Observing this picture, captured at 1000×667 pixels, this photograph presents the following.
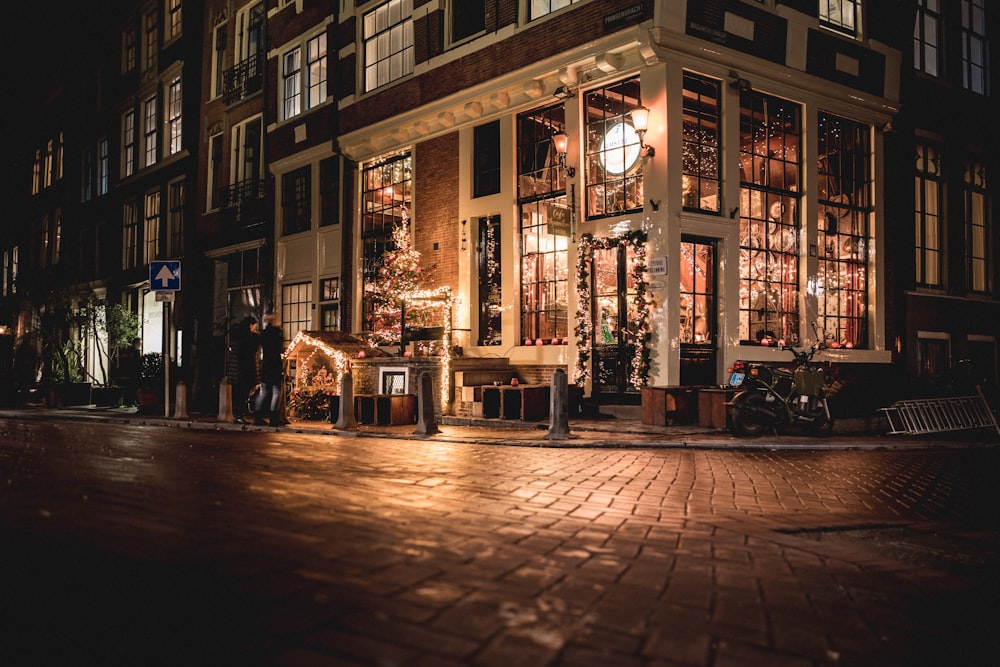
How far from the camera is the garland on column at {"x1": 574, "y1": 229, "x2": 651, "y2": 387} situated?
12.4 meters

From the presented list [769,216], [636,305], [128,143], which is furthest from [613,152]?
[128,143]

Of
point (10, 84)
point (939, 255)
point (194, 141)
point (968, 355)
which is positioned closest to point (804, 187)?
point (939, 255)

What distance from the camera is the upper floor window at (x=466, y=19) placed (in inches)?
623

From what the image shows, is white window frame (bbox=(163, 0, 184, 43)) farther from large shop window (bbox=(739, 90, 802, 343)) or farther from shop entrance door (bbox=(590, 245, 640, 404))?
large shop window (bbox=(739, 90, 802, 343))

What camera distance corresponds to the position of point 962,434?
11.3 metres

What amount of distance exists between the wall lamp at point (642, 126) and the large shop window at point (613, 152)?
91 millimetres

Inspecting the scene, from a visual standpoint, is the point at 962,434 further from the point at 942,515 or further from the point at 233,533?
the point at 233,533

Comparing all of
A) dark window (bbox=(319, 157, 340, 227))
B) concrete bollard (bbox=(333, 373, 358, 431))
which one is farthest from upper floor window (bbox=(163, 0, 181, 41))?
concrete bollard (bbox=(333, 373, 358, 431))

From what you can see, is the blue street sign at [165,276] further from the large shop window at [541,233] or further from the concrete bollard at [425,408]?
the large shop window at [541,233]

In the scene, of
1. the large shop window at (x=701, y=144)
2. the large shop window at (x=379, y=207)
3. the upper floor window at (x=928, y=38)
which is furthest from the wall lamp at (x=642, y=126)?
the upper floor window at (x=928, y=38)

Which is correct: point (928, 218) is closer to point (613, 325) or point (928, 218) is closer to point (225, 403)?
point (613, 325)

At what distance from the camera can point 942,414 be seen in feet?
35.3

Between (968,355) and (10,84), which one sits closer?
(968,355)

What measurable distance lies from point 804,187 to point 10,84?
34977 mm
